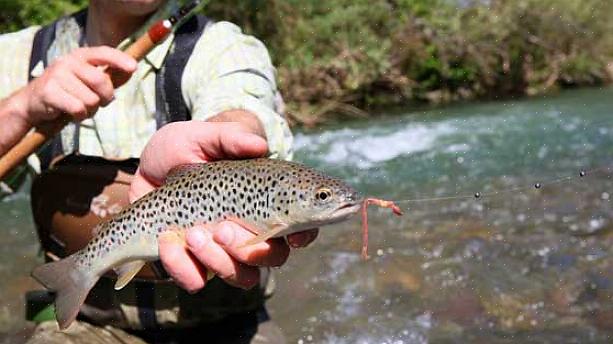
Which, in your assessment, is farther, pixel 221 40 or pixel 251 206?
pixel 221 40

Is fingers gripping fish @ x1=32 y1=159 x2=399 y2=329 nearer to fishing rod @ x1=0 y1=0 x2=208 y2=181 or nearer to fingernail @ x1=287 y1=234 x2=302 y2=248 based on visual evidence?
fingernail @ x1=287 y1=234 x2=302 y2=248

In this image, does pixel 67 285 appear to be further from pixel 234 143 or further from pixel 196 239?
pixel 234 143

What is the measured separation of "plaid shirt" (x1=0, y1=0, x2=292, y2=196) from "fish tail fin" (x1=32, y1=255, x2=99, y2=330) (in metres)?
0.79

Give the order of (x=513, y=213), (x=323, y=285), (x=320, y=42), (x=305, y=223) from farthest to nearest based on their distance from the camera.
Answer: (x=320, y=42)
(x=513, y=213)
(x=323, y=285)
(x=305, y=223)

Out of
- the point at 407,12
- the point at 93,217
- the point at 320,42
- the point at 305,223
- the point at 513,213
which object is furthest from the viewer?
the point at 407,12

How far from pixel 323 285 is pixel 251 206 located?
2934 millimetres

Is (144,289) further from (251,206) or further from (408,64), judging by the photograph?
(408,64)

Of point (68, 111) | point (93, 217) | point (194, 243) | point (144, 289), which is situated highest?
point (68, 111)

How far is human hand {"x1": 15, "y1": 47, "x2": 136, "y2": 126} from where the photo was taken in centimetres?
273

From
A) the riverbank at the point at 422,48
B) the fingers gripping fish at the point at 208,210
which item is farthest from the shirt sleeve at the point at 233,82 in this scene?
the riverbank at the point at 422,48

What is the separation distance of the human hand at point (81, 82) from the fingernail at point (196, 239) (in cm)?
67

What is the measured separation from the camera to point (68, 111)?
277 cm

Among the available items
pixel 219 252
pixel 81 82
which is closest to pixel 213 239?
pixel 219 252

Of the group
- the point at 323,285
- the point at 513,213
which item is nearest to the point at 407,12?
the point at 513,213
